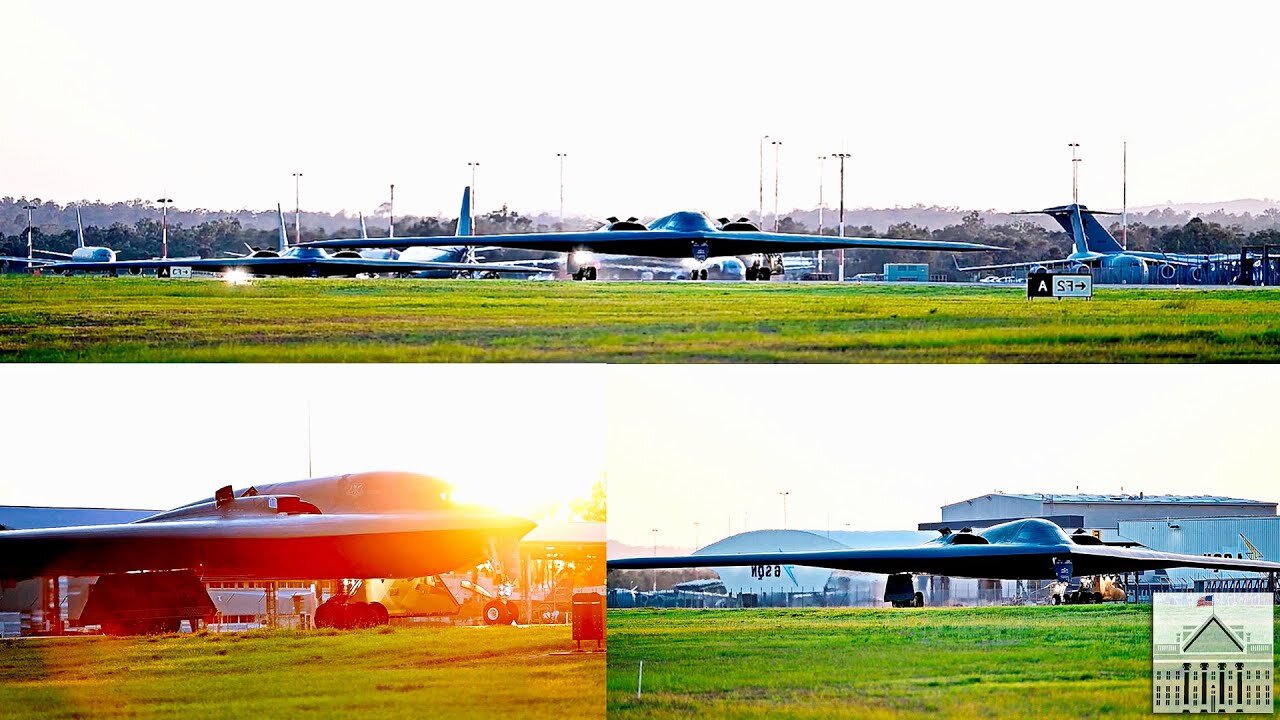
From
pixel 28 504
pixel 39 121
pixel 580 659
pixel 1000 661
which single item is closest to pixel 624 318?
pixel 580 659

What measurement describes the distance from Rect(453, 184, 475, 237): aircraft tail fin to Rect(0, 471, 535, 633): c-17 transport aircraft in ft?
17.6

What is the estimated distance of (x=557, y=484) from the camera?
15.0m

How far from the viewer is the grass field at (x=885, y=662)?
14.9 metres

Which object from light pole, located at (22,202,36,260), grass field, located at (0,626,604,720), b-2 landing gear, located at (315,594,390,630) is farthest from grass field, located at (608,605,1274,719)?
light pole, located at (22,202,36,260)

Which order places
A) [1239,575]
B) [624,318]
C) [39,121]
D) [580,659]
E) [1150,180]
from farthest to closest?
[1150,180]
[39,121]
[624,318]
[1239,575]
[580,659]

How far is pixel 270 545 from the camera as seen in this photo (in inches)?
614

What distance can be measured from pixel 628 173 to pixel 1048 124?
5602 mm

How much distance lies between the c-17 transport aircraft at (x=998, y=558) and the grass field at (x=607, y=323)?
202 cm

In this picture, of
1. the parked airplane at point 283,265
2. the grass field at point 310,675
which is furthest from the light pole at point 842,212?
the grass field at point 310,675

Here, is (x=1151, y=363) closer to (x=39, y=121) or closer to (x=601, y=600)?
(x=601, y=600)

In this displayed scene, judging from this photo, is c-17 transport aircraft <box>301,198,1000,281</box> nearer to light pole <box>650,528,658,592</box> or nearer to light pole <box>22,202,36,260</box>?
light pole <box>22,202,36,260</box>

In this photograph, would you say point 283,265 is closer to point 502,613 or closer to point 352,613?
point 352,613

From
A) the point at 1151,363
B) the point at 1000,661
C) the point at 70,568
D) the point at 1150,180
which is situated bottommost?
the point at 1000,661

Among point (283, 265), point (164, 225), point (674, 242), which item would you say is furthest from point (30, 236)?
point (674, 242)
